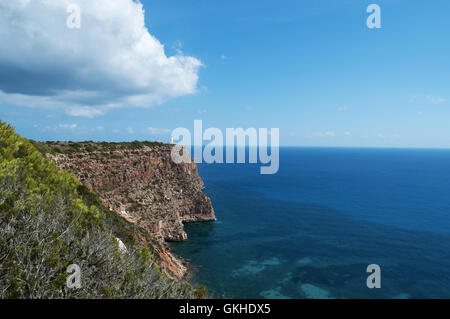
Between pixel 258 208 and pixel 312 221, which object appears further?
pixel 258 208

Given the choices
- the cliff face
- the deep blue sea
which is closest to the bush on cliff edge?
the deep blue sea

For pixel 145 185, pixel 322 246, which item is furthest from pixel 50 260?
pixel 322 246

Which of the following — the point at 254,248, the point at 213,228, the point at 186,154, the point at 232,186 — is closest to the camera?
the point at 254,248

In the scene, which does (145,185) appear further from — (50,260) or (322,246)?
(50,260)

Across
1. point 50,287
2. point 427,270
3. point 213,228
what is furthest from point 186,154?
point 50,287

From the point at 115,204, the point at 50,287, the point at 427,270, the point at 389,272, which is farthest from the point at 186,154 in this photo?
the point at 50,287
